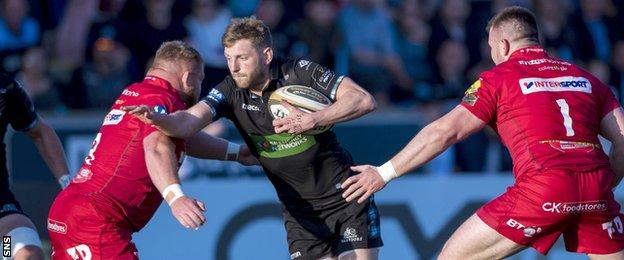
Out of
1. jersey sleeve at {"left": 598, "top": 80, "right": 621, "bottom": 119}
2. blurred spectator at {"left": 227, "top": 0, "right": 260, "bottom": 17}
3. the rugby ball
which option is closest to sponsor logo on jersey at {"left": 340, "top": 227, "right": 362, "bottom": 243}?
the rugby ball

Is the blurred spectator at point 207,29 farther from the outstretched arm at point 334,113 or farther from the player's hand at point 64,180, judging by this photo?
the outstretched arm at point 334,113

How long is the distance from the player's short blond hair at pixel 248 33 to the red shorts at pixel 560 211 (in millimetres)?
2083

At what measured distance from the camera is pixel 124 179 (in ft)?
30.5

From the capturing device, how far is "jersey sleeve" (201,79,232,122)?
31.7 feet

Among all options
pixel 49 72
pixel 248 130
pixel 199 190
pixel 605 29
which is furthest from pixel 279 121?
pixel 605 29

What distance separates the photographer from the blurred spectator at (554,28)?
1689cm

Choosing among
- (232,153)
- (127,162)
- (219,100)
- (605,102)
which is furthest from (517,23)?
(127,162)

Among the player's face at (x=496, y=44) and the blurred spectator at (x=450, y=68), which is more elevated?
the player's face at (x=496, y=44)

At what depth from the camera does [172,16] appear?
15.2 meters

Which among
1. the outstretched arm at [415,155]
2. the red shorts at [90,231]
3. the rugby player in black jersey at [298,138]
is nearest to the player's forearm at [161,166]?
the rugby player in black jersey at [298,138]

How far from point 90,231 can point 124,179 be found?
0.44m

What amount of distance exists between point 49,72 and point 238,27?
5.69 metres

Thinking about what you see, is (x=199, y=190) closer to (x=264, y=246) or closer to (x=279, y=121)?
(x=264, y=246)

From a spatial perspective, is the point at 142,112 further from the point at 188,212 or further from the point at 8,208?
the point at 8,208
